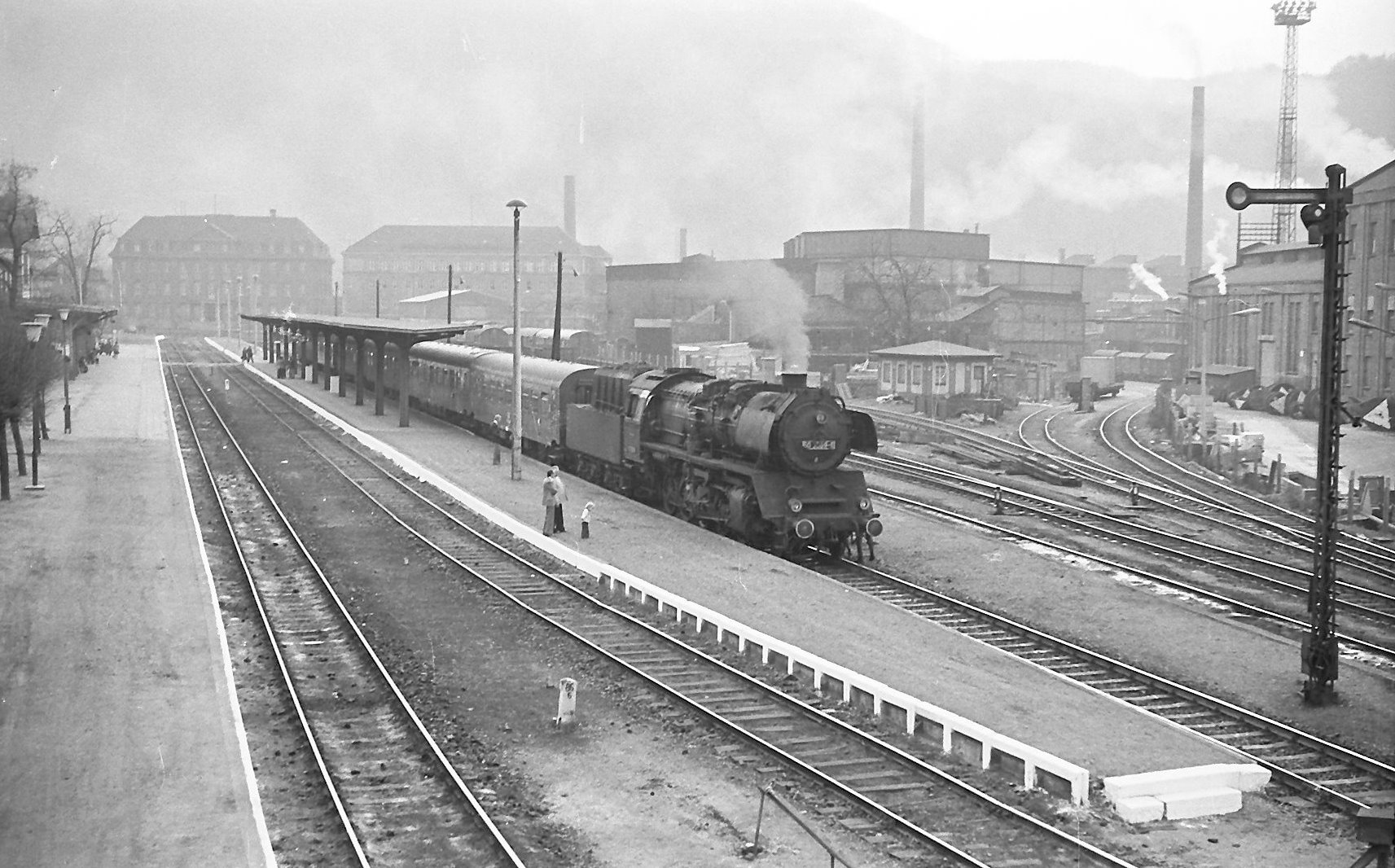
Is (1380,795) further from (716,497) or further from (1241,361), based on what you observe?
(1241,361)

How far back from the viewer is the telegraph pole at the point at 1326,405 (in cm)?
1448

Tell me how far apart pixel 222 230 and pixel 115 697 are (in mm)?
147725

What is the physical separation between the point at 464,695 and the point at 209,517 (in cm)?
1543

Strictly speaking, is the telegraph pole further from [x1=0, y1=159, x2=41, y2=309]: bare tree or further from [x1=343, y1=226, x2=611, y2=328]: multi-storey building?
[x1=343, y1=226, x2=611, y2=328]: multi-storey building

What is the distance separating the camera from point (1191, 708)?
15062mm

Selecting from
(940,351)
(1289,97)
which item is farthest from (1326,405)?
(1289,97)

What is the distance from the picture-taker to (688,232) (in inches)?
6334

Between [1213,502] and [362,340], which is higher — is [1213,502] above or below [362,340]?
below

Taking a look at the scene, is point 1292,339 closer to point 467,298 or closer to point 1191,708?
point 1191,708

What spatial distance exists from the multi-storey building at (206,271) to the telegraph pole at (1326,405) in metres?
145

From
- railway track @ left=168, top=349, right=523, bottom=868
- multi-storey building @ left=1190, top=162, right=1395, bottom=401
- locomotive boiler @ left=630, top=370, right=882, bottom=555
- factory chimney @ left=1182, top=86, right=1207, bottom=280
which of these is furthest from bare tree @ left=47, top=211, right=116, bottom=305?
factory chimney @ left=1182, top=86, right=1207, bottom=280

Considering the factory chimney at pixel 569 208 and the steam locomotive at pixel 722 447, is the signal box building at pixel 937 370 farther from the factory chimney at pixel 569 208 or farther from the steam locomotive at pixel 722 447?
the factory chimney at pixel 569 208

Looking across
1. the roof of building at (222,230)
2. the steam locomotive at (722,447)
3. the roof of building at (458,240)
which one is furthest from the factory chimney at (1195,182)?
the roof of building at (222,230)

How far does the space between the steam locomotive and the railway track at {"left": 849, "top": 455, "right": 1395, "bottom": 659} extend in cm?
498
